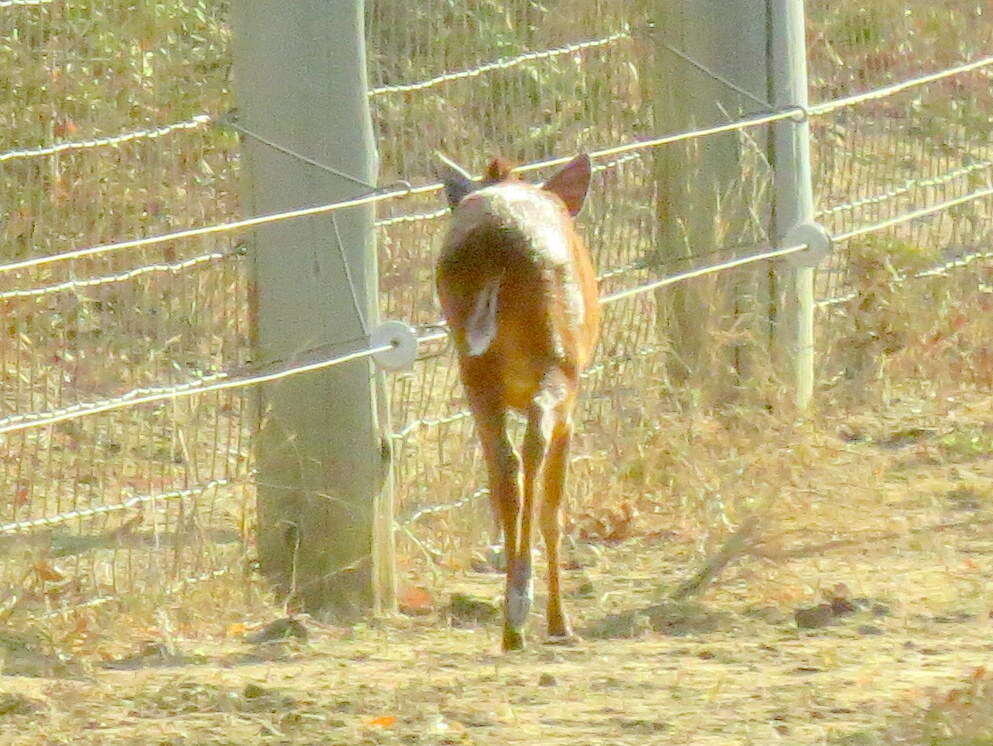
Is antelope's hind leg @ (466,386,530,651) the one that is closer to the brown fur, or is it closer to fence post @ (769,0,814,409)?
the brown fur

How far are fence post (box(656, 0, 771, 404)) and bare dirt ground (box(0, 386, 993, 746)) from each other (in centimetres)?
49

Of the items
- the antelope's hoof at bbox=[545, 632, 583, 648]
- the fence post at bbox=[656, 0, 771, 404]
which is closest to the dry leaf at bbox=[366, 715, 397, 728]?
the antelope's hoof at bbox=[545, 632, 583, 648]

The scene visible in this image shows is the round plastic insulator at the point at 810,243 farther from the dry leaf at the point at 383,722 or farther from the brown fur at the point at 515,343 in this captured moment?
the dry leaf at the point at 383,722

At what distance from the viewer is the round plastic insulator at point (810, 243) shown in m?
7.30

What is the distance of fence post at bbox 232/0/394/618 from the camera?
5547 millimetres

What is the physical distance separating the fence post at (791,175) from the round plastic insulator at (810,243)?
0.06 m

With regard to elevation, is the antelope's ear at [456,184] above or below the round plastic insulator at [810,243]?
below

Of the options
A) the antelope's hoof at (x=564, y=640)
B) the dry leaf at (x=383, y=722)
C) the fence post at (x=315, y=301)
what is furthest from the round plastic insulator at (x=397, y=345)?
the dry leaf at (x=383, y=722)

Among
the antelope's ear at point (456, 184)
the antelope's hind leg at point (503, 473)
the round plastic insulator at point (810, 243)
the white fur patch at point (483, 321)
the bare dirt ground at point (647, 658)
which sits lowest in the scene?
the bare dirt ground at point (647, 658)

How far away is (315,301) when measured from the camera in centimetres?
559

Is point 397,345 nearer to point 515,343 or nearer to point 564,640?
point 515,343

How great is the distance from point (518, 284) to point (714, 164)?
2.56 meters

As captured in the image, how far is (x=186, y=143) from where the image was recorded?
840cm

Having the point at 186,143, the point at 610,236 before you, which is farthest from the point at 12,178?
the point at 610,236
